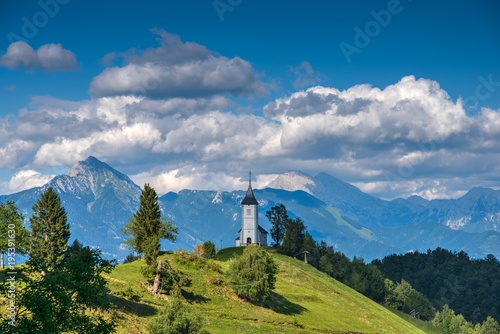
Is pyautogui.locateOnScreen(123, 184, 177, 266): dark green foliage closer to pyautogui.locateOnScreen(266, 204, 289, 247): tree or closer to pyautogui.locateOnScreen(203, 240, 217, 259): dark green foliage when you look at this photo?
pyautogui.locateOnScreen(203, 240, 217, 259): dark green foliage

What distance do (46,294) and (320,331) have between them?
185 ft

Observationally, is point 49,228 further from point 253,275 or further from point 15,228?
point 253,275

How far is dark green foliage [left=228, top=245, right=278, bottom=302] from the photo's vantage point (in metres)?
94.1

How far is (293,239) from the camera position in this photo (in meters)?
171

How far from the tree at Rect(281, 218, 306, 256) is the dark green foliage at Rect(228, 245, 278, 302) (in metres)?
69.2

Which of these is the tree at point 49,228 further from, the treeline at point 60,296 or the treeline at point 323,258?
the treeline at point 323,258

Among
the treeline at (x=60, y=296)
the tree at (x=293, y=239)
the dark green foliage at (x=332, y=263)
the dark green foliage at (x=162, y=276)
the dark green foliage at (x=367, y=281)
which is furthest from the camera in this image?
the dark green foliage at (x=367, y=281)

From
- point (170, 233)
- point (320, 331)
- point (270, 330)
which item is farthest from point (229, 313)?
point (170, 233)

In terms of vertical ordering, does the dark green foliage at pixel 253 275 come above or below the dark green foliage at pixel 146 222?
below

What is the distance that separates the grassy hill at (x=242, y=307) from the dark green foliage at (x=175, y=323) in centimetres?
398

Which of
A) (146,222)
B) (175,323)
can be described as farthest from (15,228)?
(175,323)

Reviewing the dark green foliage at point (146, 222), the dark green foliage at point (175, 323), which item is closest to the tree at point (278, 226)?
the dark green foliage at point (146, 222)

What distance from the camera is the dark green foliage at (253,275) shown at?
309 ft

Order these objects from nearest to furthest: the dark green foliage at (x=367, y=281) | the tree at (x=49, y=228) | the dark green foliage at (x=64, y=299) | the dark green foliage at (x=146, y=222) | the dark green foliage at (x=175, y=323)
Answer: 1. the dark green foliage at (x=64, y=299)
2. the dark green foliage at (x=175, y=323)
3. the dark green foliage at (x=146, y=222)
4. the tree at (x=49, y=228)
5. the dark green foliage at (x=367, y=281)
